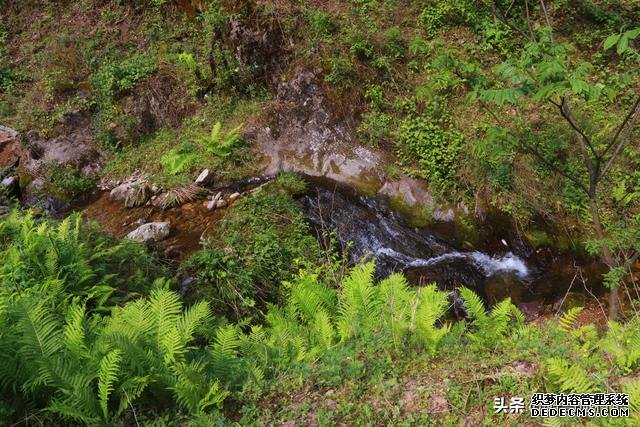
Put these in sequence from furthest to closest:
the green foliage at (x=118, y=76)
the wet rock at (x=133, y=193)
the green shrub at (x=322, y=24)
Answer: the green foliage at (x=118, y=76)
the green shrub at (x=322, y=24)
the wet rock at (x=133, y=193)

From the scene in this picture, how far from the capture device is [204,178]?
310 inches

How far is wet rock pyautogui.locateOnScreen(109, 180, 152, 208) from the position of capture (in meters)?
7.78

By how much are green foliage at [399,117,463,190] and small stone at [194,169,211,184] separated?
3515 millimetres

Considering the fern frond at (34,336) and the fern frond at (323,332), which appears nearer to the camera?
the fern frond at (34,336)

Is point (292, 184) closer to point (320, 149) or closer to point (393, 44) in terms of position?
point (320, 149)

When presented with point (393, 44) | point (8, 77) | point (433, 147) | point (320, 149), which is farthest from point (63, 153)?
point (433, 147)

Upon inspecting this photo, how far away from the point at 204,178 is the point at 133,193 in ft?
4.31

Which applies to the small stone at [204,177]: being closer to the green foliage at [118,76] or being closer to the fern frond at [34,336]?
the green foliage at [118,76]

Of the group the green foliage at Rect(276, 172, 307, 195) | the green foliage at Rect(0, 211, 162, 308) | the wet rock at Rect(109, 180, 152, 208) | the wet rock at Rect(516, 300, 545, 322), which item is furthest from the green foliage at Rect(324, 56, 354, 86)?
the wet rock at Rect(516, 300, 545, 322)

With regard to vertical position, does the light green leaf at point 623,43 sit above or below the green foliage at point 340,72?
above

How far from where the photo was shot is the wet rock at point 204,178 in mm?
7844

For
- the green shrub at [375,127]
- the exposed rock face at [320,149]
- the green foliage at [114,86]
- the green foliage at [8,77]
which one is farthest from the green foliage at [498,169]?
the green foliage at [8,77]

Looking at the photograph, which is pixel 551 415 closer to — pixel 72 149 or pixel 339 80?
pixel 339 80

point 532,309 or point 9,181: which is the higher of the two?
point 9,181
